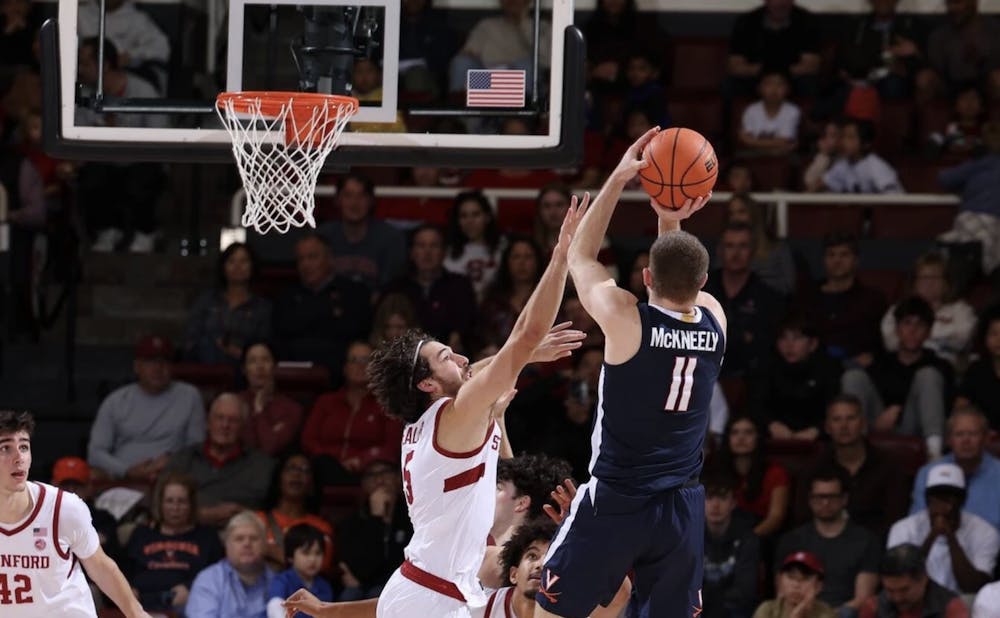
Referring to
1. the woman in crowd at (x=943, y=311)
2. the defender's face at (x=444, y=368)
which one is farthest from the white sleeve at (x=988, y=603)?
the defender's face at (x=444, y=368)

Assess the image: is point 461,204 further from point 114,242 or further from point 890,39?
point 890,39

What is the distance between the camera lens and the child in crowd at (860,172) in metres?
12.9

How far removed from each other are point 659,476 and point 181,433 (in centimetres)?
561

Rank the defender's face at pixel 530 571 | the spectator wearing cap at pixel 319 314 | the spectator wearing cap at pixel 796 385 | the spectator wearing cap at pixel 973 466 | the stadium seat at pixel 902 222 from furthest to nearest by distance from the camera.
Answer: the stadium seat at pixel 902 222 < the spectator wearing cap at pixel 319 314 < the spectator wearing cap at pixel 796 385 < the spectator wearing cap at pixel 973 466 < the defender's face at pixel 530 571

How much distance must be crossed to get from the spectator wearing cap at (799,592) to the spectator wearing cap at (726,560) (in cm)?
31

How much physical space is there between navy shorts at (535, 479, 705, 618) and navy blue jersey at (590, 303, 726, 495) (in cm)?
7

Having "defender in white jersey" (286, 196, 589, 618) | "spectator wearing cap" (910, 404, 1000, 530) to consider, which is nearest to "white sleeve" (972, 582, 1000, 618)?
"spectator wearing cap" (910, 404, 1000, 530)

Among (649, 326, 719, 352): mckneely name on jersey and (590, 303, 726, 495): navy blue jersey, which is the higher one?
(649, 326, 719, 352): mckneely name on jersey

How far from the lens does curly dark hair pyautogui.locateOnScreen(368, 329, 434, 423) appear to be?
6.48 metres

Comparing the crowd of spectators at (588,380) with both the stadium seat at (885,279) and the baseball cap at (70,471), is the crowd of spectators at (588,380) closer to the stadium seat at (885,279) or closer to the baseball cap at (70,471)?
the baseball cap at (70,471)

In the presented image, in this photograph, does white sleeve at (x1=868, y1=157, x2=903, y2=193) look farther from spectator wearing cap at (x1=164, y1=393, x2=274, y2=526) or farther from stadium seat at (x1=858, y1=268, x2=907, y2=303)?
spectator wearing cap at (x1=164, y1=393, x2=274, y2=526)

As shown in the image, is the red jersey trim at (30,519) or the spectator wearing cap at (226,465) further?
the spectator wearing cap at (226,465)

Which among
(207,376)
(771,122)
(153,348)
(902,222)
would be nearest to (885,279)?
(902,222)

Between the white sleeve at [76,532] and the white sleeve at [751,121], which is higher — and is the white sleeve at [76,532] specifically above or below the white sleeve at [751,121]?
below
